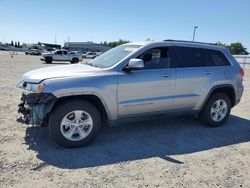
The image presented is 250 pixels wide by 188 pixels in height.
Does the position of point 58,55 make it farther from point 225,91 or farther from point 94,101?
point 94,101

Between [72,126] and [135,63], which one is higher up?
[135,63]

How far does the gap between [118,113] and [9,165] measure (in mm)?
1973

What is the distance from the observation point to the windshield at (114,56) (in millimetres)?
5004

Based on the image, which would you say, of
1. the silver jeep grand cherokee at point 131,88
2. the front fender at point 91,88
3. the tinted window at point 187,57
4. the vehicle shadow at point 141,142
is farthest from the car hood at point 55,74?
the tinted window at point 187,57

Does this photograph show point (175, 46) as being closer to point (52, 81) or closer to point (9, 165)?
point (52, 81)

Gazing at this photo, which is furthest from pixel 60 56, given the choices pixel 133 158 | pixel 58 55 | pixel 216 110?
pixel 133 158

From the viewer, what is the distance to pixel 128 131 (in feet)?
18.0

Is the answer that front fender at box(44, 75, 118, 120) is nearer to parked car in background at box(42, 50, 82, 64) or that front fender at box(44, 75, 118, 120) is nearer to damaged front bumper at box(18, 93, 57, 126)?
damaged front bumper at box(18, 93, 57, 126)

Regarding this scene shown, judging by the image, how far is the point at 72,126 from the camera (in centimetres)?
444

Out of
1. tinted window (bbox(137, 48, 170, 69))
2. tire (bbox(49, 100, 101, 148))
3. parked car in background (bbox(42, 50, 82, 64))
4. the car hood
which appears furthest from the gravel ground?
parked car in background (bbox(42, 50, 82, 64))

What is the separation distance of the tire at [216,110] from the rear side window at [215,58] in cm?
72

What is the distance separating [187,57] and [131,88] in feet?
5.39

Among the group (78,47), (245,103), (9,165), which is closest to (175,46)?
(9,165)

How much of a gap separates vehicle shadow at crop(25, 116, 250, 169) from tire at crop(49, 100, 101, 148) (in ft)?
0.47
